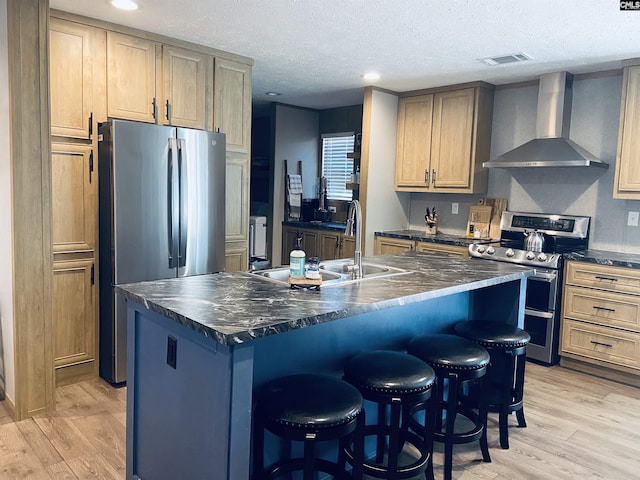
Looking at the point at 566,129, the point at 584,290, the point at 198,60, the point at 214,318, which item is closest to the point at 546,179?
the point at 566,129

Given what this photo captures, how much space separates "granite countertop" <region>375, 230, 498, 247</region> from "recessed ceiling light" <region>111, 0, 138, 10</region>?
313 cm

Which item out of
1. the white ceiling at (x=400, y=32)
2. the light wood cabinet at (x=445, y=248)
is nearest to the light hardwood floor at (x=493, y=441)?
the light wood cabinet at (x=445, y=248)

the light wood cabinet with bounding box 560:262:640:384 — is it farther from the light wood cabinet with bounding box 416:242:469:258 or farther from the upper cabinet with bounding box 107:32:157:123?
the upper cabinet with bounding box 107:32:157:123

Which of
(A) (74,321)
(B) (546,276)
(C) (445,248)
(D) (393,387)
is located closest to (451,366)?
(D) (393,387)

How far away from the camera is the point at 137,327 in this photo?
2.04 metres

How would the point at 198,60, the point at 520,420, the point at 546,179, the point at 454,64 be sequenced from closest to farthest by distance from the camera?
the point at 520,420 → the point at 198,60 → the point at 454,64 → the point at 546,179

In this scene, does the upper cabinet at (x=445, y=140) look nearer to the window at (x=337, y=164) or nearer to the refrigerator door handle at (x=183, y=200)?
the window at (x=337, y=164)

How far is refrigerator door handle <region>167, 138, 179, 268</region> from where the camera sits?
11.0 feet

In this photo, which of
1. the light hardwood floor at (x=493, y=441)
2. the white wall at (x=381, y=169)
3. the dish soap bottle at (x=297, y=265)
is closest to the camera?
the dish soap bottle at (x=297, y=265)

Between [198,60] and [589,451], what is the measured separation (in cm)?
358

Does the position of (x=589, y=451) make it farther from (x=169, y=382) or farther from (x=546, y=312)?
(x=169, y=382)

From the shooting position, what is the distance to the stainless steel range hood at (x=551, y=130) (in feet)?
13.8

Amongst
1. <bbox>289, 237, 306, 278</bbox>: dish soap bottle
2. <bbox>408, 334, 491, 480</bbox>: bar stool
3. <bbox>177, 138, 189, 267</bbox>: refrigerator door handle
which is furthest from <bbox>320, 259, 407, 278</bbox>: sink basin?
<bbox>177, 138, 189, 267</bbox>: refrigerator door handle

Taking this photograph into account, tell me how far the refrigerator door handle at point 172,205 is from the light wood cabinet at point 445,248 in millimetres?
2262
